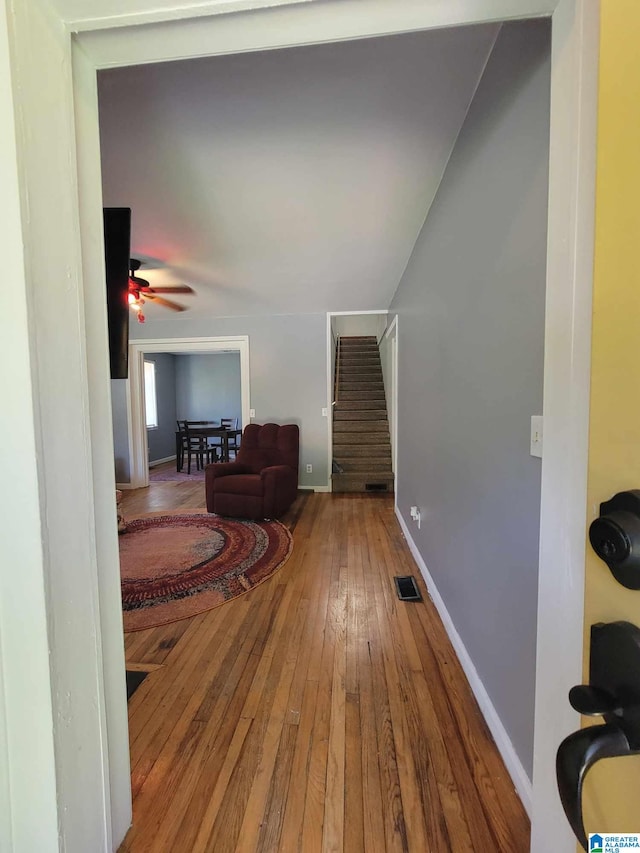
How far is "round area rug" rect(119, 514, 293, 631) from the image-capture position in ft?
6.44

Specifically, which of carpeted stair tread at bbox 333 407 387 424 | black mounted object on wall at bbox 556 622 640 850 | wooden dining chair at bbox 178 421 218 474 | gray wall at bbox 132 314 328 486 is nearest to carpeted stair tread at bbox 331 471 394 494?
gray wall at bbox 132 314 328 486

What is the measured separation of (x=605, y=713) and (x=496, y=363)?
3.19 feet

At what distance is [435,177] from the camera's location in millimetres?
1749

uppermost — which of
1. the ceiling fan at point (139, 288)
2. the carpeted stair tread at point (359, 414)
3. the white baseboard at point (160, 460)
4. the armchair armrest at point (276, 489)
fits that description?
the ceiling fan at point (139, 288)

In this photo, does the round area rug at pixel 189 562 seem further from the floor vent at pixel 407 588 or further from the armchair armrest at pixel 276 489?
the floor vent at pixel 407 588

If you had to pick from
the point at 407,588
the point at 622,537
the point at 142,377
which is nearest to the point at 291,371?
the point at 142,377

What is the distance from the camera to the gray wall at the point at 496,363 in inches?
36.5

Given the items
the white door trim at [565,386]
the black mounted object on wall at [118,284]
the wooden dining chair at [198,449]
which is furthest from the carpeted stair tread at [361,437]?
the white door trim at [565,386]

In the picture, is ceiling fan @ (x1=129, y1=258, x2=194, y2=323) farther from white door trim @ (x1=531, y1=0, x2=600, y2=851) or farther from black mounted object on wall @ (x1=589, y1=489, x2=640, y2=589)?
black mounted object on wall @ (x1=589, y1=489, x2=640, y2=589)

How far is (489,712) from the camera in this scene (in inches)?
46.5

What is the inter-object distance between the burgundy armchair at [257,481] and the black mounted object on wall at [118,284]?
92.2 inches

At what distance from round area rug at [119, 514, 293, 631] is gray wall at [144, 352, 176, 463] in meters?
3.66

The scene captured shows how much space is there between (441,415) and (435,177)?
4.16 ft

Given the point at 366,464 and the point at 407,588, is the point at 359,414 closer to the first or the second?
the point at 366,464
